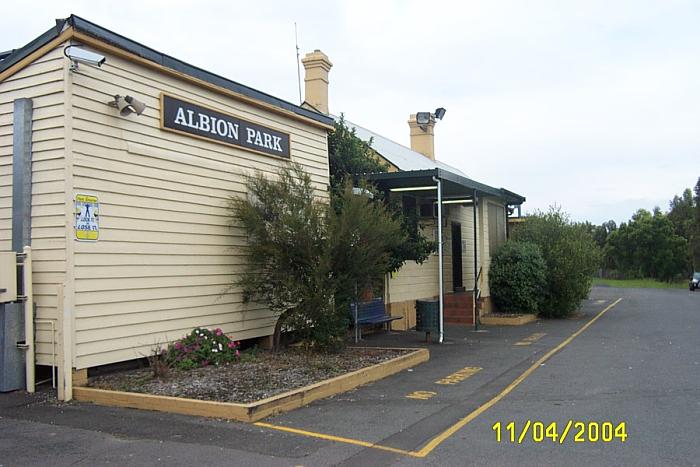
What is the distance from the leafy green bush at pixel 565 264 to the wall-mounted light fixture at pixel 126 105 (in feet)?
47.6

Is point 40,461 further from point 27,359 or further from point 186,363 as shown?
point 186,363

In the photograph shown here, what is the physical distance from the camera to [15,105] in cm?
803

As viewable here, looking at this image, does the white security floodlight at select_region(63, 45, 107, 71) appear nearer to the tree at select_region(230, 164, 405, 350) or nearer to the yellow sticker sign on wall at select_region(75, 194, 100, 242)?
the yellow sticker sign on wall at select_region(75, 194, 100, 242)

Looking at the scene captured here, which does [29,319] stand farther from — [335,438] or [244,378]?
[335,438]

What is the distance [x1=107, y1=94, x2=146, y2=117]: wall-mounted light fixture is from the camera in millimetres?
8219

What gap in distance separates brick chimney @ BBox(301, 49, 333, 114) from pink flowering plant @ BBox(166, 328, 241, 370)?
11063 mm

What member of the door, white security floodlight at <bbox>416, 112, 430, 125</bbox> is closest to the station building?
the door

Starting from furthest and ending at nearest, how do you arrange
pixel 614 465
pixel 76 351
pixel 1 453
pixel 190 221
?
pixel 190 221, pixel 76 351, pixel 1 453, pixel 614 465

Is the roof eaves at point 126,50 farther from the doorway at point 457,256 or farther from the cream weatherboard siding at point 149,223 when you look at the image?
the doorway at point 457,256

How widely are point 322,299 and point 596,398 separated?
13.5 ft

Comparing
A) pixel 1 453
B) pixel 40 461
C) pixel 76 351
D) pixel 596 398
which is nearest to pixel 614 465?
pixel 596 398

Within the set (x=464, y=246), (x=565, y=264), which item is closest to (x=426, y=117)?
(x=464, y=246)
